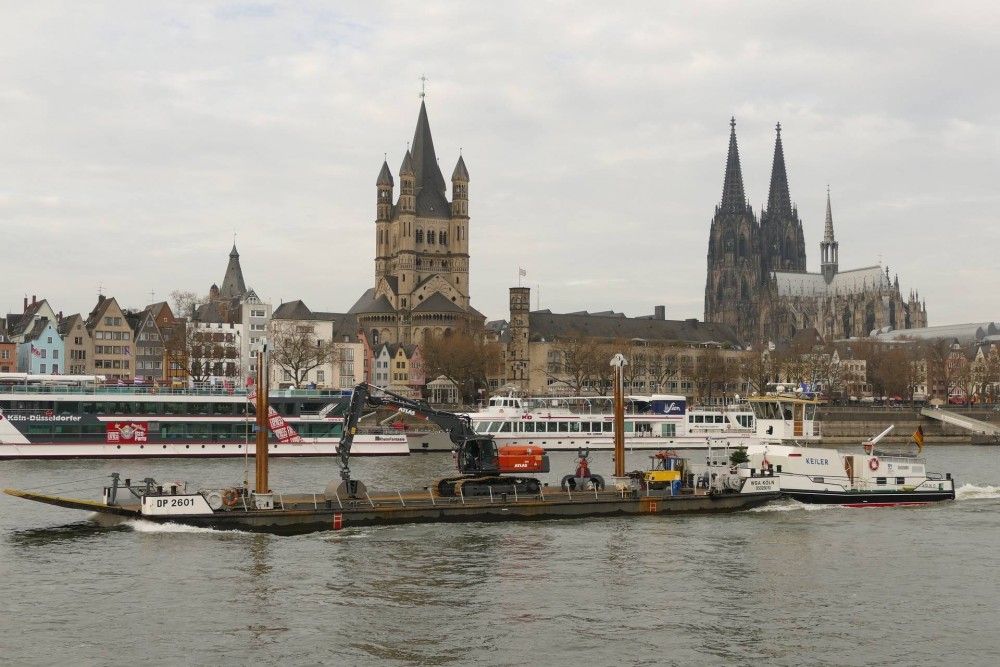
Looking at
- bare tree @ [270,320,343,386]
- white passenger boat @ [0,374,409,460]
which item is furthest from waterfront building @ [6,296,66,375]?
white passenger boat @ [0,374,409,460]

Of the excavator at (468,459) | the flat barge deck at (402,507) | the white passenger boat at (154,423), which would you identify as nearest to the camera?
the flat barge deck at (402,507)

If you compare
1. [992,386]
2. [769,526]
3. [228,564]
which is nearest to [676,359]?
[992,386]

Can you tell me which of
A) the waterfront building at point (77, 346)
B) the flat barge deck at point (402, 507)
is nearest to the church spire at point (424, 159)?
the waterfront building at point (77, 346)

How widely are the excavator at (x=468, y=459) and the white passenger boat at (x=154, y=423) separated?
24345 millimetres

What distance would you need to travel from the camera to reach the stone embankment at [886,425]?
117 m

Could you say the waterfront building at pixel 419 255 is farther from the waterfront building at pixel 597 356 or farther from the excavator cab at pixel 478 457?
the excavator cab at pixel 478 457

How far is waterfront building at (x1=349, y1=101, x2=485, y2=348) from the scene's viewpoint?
175 m

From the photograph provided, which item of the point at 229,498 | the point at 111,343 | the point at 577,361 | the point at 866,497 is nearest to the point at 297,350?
the point at 111,343

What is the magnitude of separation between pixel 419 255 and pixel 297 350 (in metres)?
51.1

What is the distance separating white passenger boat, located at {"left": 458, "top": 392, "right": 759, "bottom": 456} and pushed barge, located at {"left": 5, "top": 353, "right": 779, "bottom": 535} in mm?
37839

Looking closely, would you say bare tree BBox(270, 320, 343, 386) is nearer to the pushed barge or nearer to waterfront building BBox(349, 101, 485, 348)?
waterfront building BBox(349, 101, 485, 348)

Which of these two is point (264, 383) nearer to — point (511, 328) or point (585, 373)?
point (585, 373)

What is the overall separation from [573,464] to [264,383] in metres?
36.1

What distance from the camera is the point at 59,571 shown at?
111 feet
